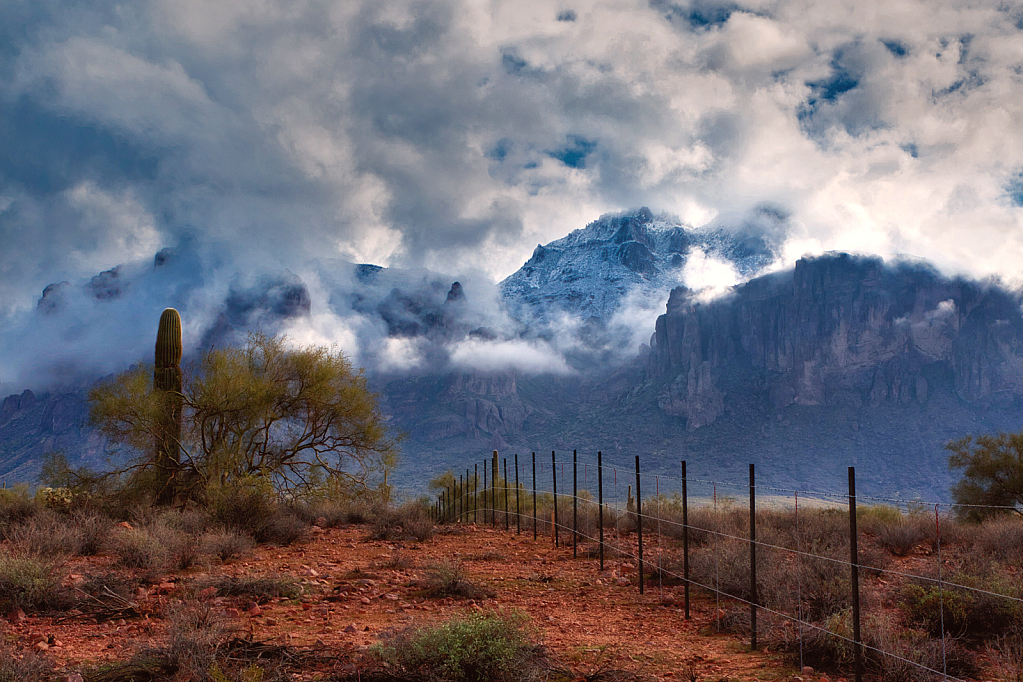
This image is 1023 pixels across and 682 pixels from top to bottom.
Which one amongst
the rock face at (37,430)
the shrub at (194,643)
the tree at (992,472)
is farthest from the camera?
the rock face at (37,430)

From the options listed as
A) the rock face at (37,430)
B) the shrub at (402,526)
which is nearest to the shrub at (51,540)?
the shrub at (402,526)

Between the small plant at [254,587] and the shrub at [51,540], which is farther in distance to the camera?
the shrub at [51,540]

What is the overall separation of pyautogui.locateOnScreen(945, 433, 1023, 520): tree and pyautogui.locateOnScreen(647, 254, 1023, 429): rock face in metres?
105

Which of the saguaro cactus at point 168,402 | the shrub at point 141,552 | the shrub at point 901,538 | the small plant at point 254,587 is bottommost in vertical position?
the shrub at point 901,538

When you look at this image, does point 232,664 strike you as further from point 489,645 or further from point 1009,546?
point 1009,546

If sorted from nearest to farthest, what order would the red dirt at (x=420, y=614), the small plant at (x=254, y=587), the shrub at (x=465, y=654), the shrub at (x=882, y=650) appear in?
1. the shrub at (x=465, y=654)
2. the shrub at (x=882, y=650)
3. the red dirt at (x=420, y=614)
4. the small plant at (x=254, y=587)

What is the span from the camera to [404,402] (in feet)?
532

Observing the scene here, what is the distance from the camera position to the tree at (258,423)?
73.8ft

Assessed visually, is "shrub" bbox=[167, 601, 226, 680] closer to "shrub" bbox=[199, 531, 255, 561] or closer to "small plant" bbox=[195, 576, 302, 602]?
A: "small plant" bbox=[195, 576, 302, 602]

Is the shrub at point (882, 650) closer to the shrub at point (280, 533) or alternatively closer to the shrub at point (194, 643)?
the shrub at point (194, 643)

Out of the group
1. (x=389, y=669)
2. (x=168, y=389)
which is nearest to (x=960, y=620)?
(x=389, y=669)

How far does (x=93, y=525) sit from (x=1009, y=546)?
18381mm

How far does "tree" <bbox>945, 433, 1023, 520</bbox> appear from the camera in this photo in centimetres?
2377

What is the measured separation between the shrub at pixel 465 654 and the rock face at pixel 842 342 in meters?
129
